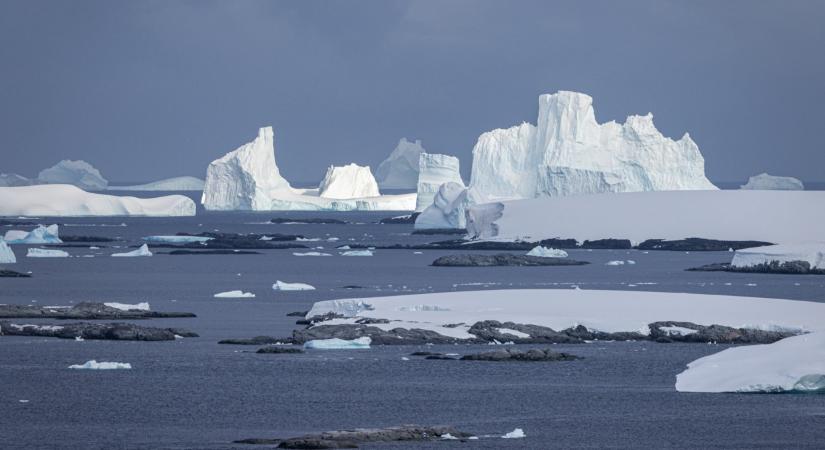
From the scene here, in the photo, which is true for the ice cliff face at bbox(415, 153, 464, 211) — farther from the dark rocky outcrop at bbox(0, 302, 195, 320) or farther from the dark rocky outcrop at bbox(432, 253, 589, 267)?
the dark rocky outcrop at bbox(0, 302, 195, 320)

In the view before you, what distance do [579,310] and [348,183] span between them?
81093 mm

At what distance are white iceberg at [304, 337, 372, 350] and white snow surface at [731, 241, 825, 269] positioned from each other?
73.8 feet

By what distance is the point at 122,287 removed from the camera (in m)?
36.3

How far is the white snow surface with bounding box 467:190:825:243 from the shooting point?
54656 mm

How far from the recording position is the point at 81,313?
88.0ft

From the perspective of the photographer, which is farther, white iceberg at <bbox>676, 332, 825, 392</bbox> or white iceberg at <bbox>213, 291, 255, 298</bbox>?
white iceberg at <bbox>213, 291, 255, 298</bbox>

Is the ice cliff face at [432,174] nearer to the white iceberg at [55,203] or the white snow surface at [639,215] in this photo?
the white iceberg at [55,203]

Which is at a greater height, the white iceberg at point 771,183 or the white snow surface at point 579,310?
the white iceberg at point 771,183

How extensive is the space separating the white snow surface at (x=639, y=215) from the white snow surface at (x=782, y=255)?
33.4ft

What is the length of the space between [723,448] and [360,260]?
35.7m

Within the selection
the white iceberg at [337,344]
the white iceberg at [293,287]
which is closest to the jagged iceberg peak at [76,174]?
the white iceberg at [293,287]

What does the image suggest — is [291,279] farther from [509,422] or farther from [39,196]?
[39,196]

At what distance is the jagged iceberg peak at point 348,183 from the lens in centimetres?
10450

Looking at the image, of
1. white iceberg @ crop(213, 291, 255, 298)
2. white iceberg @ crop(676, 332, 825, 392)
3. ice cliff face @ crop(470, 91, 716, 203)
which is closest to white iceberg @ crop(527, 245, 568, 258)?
white iceberg @ crop(213, 291, 255, 298)
